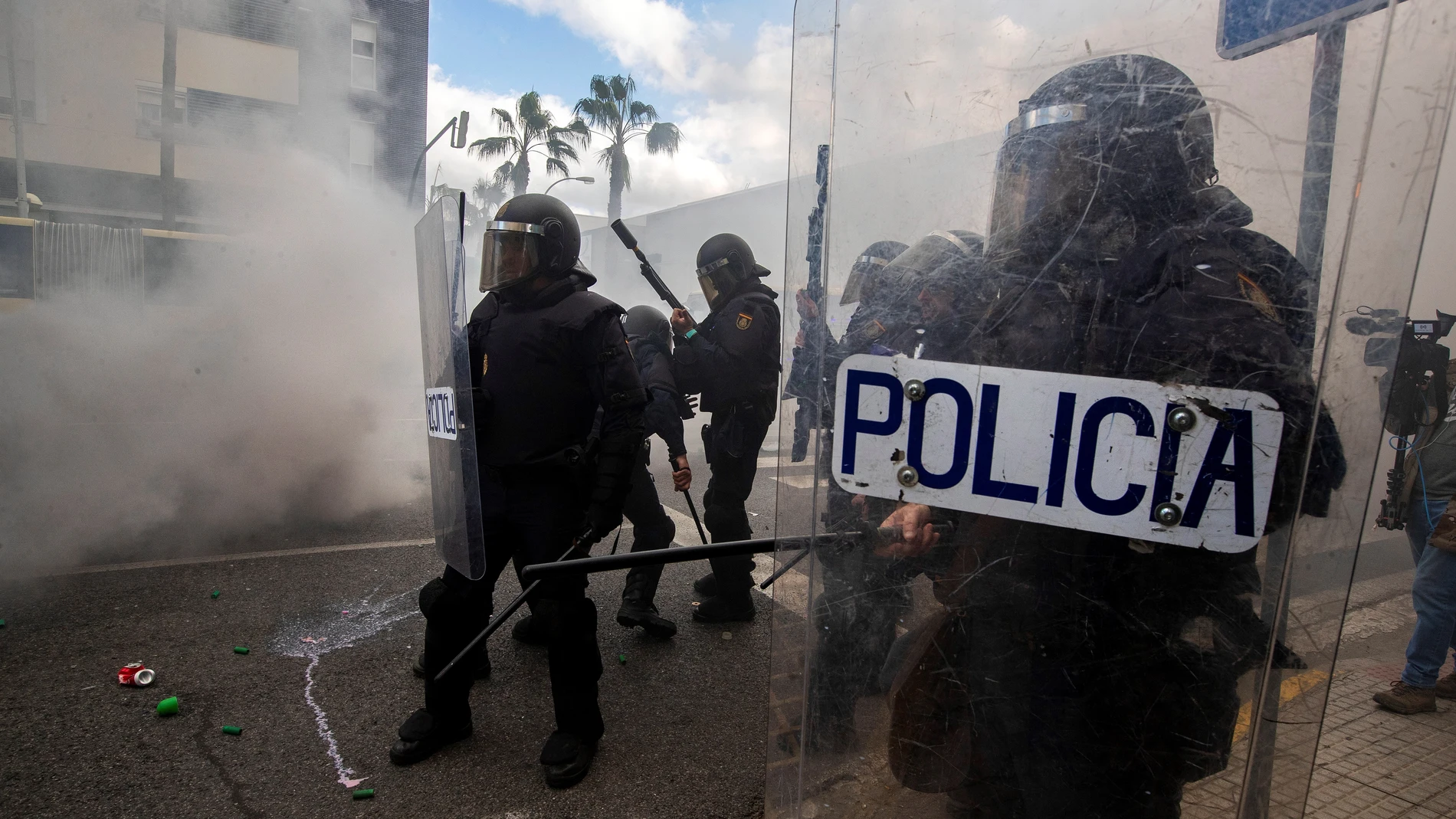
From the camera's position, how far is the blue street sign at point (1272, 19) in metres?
0.92

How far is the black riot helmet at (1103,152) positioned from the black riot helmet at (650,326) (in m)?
3.27

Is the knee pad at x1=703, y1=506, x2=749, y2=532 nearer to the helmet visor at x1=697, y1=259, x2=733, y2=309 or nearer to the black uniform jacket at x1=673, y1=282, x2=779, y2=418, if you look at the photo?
the black uniform jacket at x1=673, y1=282, x2=779, y2=418

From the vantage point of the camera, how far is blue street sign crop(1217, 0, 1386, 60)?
0.92m

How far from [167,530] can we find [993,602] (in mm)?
5692

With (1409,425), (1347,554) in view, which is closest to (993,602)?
(1347,554)

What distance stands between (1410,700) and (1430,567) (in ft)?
1.71

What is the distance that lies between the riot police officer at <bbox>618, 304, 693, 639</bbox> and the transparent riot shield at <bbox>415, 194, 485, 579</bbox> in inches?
54.3

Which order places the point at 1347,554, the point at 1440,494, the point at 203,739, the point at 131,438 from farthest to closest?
the point at 131,438, the point at 1440,494, the point at 203,739, the point at 1347,554

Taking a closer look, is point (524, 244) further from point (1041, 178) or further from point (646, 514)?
point (1041, 178)

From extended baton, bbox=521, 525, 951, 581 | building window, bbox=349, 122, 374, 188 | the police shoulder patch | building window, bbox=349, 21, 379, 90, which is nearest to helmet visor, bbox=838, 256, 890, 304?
extended baton, bbox=521, 525, 951, 581

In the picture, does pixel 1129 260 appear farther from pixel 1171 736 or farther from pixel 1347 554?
pixel 1171 736

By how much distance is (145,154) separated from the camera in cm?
827

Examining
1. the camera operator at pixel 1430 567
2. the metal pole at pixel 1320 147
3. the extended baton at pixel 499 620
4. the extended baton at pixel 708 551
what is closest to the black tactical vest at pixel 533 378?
the extended baton at pixel 499 620

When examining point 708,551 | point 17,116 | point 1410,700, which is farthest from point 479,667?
point 17,116
